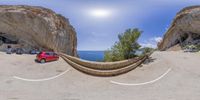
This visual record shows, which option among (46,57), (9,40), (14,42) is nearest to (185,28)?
(46,57)

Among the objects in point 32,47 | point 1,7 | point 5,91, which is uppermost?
point 1,7

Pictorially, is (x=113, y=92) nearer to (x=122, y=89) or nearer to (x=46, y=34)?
(x=122, y=89)

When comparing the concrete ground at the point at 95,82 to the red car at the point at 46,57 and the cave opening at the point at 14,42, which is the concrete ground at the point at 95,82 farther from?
the cave opening at the point at 14,42

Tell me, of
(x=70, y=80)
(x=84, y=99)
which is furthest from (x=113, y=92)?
(x=70, y=80)

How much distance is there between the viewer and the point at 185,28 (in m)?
54.9

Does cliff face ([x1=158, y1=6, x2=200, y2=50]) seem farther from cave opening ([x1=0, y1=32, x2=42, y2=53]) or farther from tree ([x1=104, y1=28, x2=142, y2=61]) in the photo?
cave opening ([x1=0, y1=32, x2=42, y2=53])

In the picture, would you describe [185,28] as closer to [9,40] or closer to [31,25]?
[31,25]

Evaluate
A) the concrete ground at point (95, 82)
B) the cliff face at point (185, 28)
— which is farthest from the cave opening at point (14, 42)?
the cliff face at point (185, 28)

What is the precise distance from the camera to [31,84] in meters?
23.9

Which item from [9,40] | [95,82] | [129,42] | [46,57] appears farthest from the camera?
[9,40]

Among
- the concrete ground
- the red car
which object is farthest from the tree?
the red car

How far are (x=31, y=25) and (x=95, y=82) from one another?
23.9 m

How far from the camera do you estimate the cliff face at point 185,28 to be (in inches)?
1998

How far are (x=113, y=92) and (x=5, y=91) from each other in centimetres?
835
